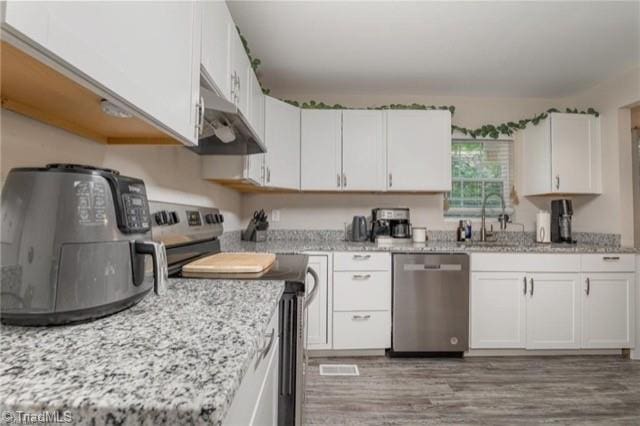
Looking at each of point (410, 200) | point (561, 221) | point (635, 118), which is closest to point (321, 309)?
point (410, 200)

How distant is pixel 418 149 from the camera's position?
272 centimetres

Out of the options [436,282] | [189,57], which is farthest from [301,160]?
[189,57]

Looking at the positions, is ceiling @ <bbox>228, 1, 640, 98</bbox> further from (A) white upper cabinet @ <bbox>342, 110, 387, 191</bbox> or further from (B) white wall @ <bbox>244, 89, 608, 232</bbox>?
(A) white upper cabinet @ <bbox>342, 110, 387, 191</bbox>

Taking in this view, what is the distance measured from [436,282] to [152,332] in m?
2.14

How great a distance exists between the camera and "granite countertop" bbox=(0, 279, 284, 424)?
1.15 feet

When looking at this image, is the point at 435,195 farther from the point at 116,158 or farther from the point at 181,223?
the point at 116,158

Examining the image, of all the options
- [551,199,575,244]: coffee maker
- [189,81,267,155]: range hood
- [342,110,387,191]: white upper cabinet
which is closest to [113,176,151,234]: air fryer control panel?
[189,81,267,155]: range hood

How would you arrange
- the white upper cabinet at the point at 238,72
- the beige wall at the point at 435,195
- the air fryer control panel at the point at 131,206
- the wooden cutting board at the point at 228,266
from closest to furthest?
the air fryer control panel at the point at 131,206, the wooden cutting board at the point at 228,266, the white upper cabinet at the point at 238,72, the beige wall at the point at 435,195

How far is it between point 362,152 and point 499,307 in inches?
66.0

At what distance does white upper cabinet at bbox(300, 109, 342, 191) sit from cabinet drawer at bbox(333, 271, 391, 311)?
820 millimetres

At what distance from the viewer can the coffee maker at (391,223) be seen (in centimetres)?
273

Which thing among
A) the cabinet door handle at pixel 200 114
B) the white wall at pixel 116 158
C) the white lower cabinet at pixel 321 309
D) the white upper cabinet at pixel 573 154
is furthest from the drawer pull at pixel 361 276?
the white upper cabinet at pixel 573 154

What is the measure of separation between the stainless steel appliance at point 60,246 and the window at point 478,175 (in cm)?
298

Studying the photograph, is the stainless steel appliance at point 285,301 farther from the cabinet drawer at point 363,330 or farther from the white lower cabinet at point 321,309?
the cabinet drawer at point 363,330
